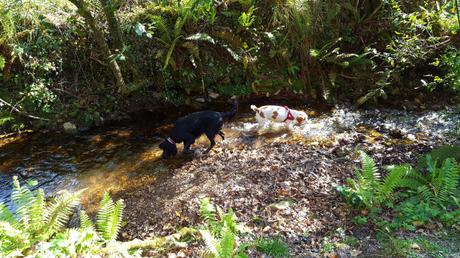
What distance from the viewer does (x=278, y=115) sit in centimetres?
766

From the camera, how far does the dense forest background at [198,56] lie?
8562 mm

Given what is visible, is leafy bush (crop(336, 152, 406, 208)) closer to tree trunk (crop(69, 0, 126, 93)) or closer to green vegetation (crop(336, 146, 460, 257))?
green vegetation (crop(336, 146, 460, 257))

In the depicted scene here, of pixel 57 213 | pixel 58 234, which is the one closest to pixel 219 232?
pixel 58 234

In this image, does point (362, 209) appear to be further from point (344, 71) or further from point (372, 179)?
point (344, 71)

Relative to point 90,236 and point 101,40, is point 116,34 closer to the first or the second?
point 101,40

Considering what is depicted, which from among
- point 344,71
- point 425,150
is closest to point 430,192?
point 425,150

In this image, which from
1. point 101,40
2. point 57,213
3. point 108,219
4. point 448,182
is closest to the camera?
Answer: point 108,219

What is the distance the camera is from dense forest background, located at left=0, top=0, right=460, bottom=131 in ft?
28.1

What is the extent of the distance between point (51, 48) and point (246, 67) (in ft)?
16.5

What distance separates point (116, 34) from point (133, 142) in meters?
2.72

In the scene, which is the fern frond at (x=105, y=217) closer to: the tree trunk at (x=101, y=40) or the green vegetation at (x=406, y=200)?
the green vegetation at (x=406, y=200)

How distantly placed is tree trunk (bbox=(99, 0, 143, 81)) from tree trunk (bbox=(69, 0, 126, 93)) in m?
0.31

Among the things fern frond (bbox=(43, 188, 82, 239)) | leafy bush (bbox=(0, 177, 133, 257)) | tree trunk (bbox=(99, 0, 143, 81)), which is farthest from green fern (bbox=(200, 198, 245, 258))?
tree trunk (bbox=(99, 0, 143, 81))

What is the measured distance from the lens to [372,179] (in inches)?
189
